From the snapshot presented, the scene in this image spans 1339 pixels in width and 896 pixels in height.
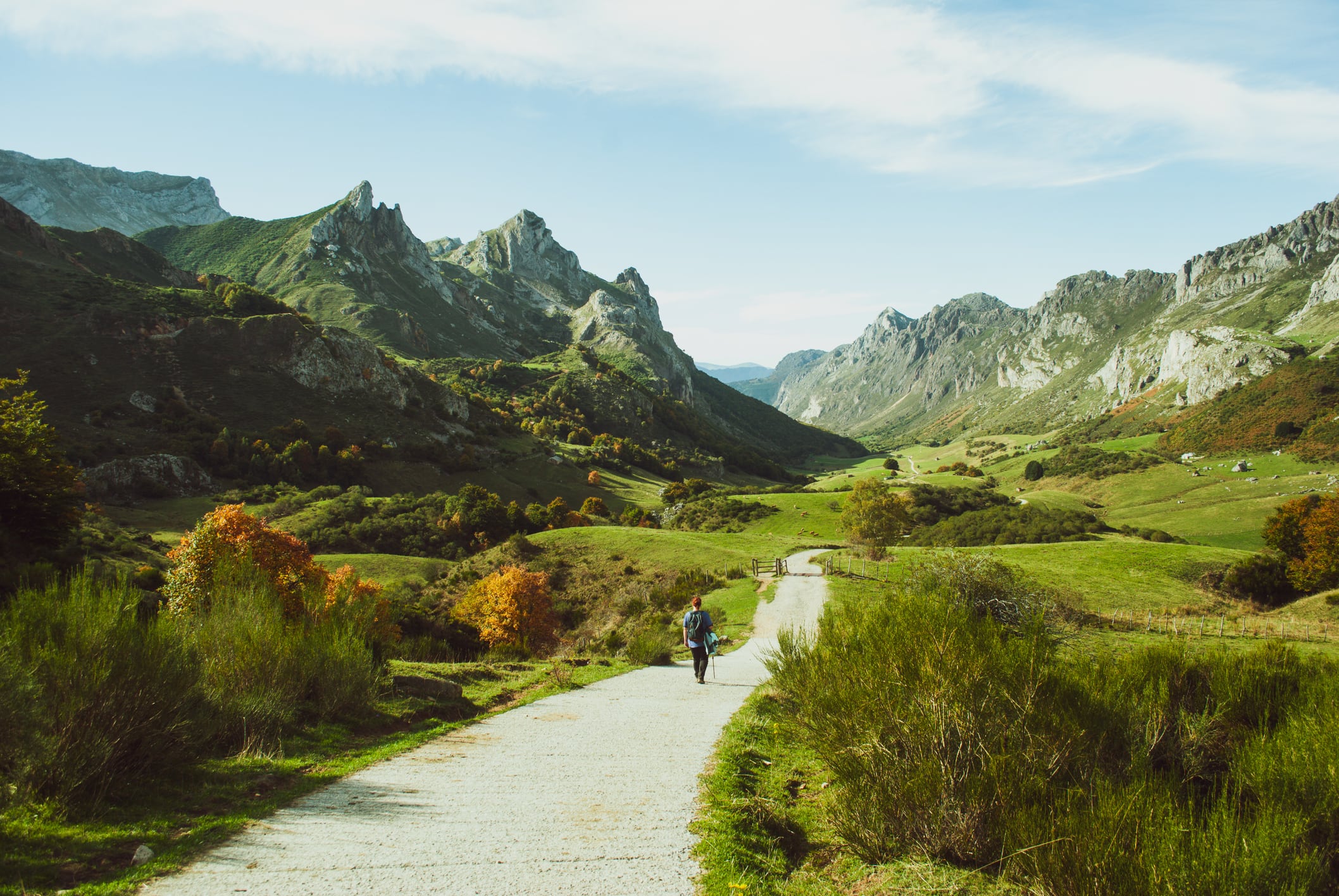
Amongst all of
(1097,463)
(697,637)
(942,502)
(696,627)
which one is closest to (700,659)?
(697,637)

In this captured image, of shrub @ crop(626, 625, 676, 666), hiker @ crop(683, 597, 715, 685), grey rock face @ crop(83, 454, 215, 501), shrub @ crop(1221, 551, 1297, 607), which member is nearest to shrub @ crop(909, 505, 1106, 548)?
shrub @ crop(1221, 551, 1297, 607)

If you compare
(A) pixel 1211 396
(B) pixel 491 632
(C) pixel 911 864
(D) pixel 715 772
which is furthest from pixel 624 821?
(A) pixel 1211 396

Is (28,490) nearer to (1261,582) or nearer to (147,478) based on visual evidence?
(147,478)

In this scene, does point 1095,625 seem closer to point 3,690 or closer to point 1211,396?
point 3,690

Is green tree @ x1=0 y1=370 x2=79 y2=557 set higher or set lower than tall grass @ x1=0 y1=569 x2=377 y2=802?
higher

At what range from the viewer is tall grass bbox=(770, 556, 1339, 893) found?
4.02m

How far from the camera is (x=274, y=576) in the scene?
25844mm

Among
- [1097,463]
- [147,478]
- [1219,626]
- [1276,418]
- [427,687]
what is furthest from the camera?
[1097,463]

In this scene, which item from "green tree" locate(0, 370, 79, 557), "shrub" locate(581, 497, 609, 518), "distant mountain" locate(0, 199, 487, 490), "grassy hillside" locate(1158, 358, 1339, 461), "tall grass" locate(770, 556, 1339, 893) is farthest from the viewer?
Answer: "grassy hillside" locate(1158, 358, 1339, 461)

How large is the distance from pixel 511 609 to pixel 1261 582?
153 ft

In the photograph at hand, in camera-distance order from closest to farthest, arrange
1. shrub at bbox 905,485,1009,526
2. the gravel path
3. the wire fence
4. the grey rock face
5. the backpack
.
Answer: the gravel path, the backpack, the wire fence, the grey rock face, shrub at bbox 905,485,1009,526

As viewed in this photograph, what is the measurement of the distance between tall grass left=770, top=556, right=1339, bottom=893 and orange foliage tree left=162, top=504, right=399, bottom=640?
849cm

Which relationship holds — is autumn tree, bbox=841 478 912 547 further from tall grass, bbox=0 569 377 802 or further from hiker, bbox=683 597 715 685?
tall grass, bbox=0 569 377 802

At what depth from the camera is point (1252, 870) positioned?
3795mm
